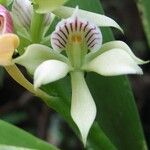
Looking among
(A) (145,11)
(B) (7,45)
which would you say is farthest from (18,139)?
(A) (145,11)

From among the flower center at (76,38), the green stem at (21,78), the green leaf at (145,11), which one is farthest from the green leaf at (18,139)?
the green leaf at (145,11)

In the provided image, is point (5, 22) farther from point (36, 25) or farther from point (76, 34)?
point (76, 34)

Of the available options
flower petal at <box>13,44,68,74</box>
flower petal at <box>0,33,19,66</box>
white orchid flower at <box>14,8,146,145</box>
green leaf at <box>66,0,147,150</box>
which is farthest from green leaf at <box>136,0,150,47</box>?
flower petal at <box>0,33,19,66</box>

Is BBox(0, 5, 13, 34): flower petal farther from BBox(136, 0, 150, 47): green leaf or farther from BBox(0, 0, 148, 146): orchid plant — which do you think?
BBox(136, 0, 150, 47): green leaf

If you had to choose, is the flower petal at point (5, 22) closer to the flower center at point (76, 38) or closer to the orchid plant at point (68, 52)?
the orchid plant at point (68, 52)

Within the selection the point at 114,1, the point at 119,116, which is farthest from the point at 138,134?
the point at 114,1

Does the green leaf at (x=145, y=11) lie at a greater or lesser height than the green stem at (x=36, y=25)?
lesser
